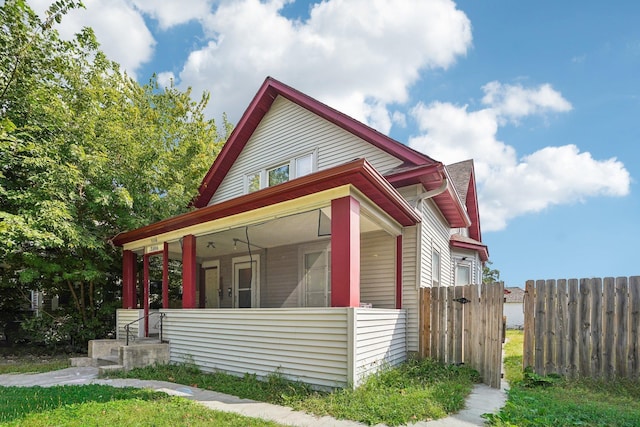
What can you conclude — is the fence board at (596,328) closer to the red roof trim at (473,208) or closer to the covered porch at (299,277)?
the covered porch at (299,277)

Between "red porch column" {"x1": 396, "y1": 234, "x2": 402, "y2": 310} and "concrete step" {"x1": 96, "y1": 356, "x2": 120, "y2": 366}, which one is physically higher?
"red porch column" {"x1": 396, "y1": 234, "x2": 402, "y2": 310}

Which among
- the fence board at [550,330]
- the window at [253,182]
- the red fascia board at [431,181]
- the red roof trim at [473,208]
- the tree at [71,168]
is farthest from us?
the red roof trim at [473,208]

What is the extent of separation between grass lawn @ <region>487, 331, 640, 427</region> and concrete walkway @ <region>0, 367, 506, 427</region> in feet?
0.94

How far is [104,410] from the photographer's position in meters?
4.73

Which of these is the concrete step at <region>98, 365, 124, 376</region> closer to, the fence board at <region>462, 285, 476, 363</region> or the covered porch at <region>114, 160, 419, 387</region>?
the covered porch at <region>114, 160, 419, 387</region>

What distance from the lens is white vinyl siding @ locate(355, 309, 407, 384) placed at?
17.7ft

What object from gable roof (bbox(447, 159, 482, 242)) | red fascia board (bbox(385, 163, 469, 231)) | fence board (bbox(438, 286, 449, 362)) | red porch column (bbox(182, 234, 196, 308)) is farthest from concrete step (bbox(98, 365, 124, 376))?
gable roof (bbox(447, 159, 482, 242))

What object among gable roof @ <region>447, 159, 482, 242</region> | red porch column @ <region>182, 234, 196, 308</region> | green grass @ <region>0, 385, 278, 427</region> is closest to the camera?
green grass @ <region>0, 385, 278, 427</region>

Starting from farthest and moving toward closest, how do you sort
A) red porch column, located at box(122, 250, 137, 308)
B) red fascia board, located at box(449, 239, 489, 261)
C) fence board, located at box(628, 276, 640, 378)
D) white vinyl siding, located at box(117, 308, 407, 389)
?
red fascia board, located at box(449, 239, 489, 261)
red porch column, located at box(122, 250, 137, 308)
fence board, located at box(628, 276, 640, 378)
white vinyl siding, located at box(117, 308, 407, 389)

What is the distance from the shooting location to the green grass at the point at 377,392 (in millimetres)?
4527

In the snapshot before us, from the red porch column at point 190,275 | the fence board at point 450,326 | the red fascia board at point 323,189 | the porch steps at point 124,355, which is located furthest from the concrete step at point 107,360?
the fence board at point 450,326

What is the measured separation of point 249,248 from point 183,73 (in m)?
10.0

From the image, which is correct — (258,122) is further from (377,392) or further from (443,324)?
(377,392)

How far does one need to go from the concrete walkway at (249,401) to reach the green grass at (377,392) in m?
0.14
